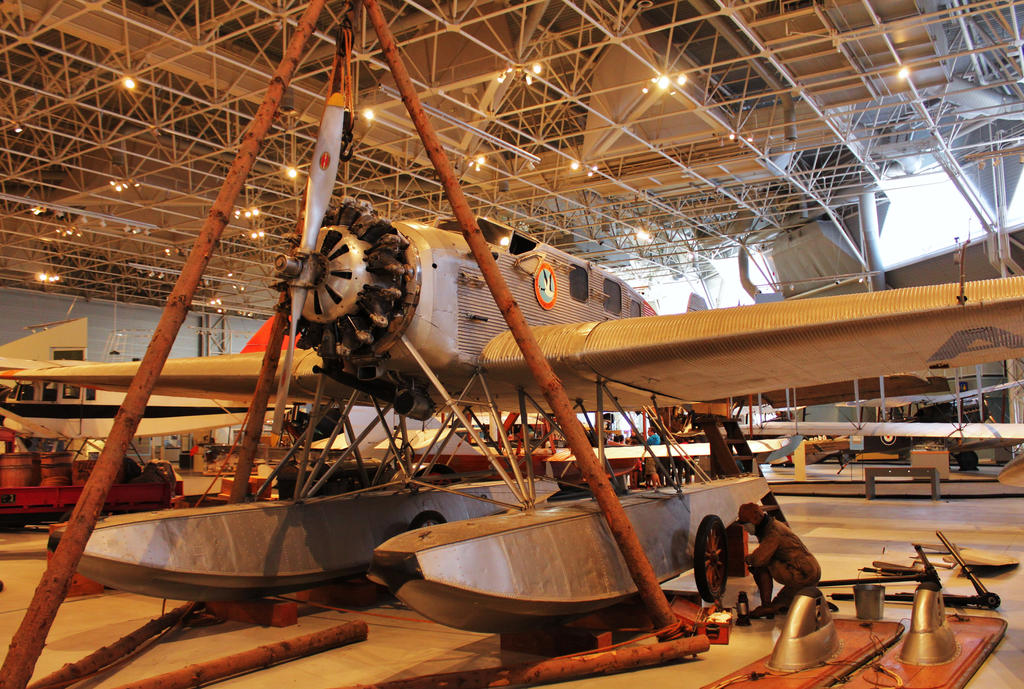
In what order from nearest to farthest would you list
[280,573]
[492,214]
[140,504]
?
[280,573] < [140,504] < [492,214]

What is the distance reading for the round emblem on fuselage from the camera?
7503mm

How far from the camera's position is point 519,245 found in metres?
7.40

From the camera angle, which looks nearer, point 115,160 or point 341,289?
point 341,289

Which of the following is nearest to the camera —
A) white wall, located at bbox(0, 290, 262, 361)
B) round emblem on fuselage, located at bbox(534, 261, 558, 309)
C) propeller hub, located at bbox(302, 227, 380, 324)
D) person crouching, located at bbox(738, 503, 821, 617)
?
propeller hub, located at bbox(302, 227, 380, 324)

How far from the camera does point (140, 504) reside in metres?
11.0

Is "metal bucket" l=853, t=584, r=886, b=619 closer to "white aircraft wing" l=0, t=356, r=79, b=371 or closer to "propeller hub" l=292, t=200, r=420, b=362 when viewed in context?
"propeller hub" l=292, t=200, r=420, b=362

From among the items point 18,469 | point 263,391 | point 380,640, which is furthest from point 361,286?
point 18,469

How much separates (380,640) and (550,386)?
2380mm

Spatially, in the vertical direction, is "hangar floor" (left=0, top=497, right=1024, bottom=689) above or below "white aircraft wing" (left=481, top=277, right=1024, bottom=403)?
below

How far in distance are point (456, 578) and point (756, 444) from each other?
1476cm

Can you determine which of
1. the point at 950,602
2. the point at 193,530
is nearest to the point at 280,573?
the point at 193,530

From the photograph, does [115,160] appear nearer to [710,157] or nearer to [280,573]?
[710,157]

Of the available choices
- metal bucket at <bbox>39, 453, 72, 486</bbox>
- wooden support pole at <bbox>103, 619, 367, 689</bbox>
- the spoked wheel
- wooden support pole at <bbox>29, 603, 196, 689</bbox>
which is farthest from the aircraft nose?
metal bucket at <bbox>39, 453, 72, 486</bbox>

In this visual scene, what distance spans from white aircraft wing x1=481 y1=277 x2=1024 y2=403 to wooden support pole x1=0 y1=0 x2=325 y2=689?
266 cm
